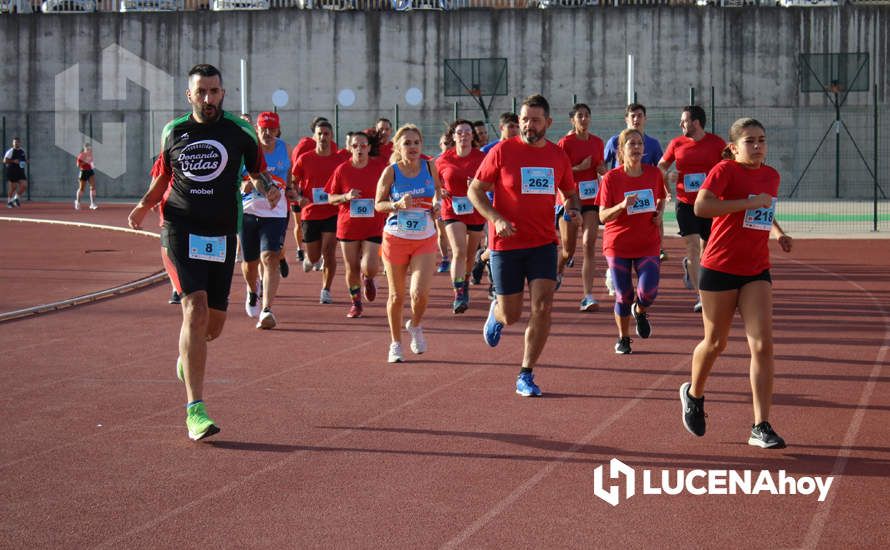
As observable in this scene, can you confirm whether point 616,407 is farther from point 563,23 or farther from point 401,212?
point 563,23

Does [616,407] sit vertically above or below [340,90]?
below

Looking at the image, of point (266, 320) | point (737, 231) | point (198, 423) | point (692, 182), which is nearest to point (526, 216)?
point (737, 231)

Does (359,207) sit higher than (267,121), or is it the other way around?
(267,121)

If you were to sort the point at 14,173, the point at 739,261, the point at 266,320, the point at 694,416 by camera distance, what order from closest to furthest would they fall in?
the point at 739,261 → the point at 694,416 → the point at 266,320 → the point at 14,173

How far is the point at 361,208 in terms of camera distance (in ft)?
42.4

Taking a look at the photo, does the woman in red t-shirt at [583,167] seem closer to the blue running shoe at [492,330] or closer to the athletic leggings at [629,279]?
the athletic leggings at [629,279]

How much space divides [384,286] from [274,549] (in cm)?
1165

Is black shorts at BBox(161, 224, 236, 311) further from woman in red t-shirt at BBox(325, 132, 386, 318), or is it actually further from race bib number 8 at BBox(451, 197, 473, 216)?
race bib number 8 at BBox(451, 197, 473, 216)

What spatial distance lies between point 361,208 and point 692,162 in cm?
360

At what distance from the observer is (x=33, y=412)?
8.24m

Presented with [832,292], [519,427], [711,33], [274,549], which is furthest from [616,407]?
[711,33]

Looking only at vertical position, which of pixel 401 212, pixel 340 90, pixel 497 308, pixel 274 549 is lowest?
pixel 274 549

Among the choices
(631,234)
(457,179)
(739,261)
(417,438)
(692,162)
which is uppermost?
(692,162)

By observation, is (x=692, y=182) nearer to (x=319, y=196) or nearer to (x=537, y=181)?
(x=319, y=196)
